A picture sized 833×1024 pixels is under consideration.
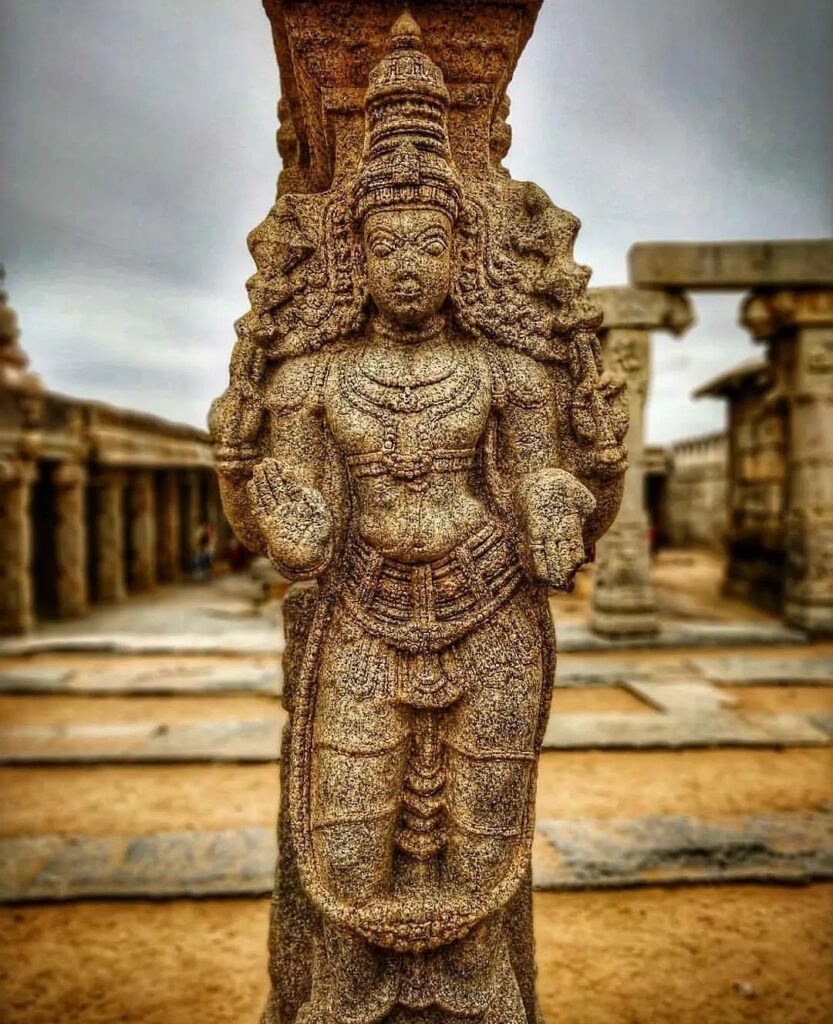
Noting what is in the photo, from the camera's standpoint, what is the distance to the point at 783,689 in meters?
8.91

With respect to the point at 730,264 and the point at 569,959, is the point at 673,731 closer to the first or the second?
the point at 569,959

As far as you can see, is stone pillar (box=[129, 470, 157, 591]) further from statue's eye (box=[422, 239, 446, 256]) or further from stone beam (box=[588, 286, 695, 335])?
statue's eye (box=[422, 239, 446, 256])

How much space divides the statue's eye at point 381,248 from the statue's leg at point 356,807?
43.1 inches

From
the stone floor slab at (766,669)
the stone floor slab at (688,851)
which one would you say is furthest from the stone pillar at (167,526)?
the stone floor slab at (688,851)

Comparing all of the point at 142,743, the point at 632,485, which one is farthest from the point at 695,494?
the point at 142,743

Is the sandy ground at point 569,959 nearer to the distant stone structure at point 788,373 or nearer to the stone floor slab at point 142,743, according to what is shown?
the stone floor slab at point 142,743

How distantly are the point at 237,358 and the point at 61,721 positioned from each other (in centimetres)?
658

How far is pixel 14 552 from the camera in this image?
11.5m

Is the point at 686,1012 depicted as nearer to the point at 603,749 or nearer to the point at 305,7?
the point at 603,749

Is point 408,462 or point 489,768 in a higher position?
point 408,462

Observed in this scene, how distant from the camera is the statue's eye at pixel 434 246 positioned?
233 cm

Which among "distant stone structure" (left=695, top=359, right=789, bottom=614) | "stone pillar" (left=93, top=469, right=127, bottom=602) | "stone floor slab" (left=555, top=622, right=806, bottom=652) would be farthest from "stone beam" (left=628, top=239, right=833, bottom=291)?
"stone pillar" (left=93, top=469, right=127, bottom=602)

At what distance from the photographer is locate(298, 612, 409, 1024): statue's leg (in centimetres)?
237

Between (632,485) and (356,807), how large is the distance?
30.6 feet
